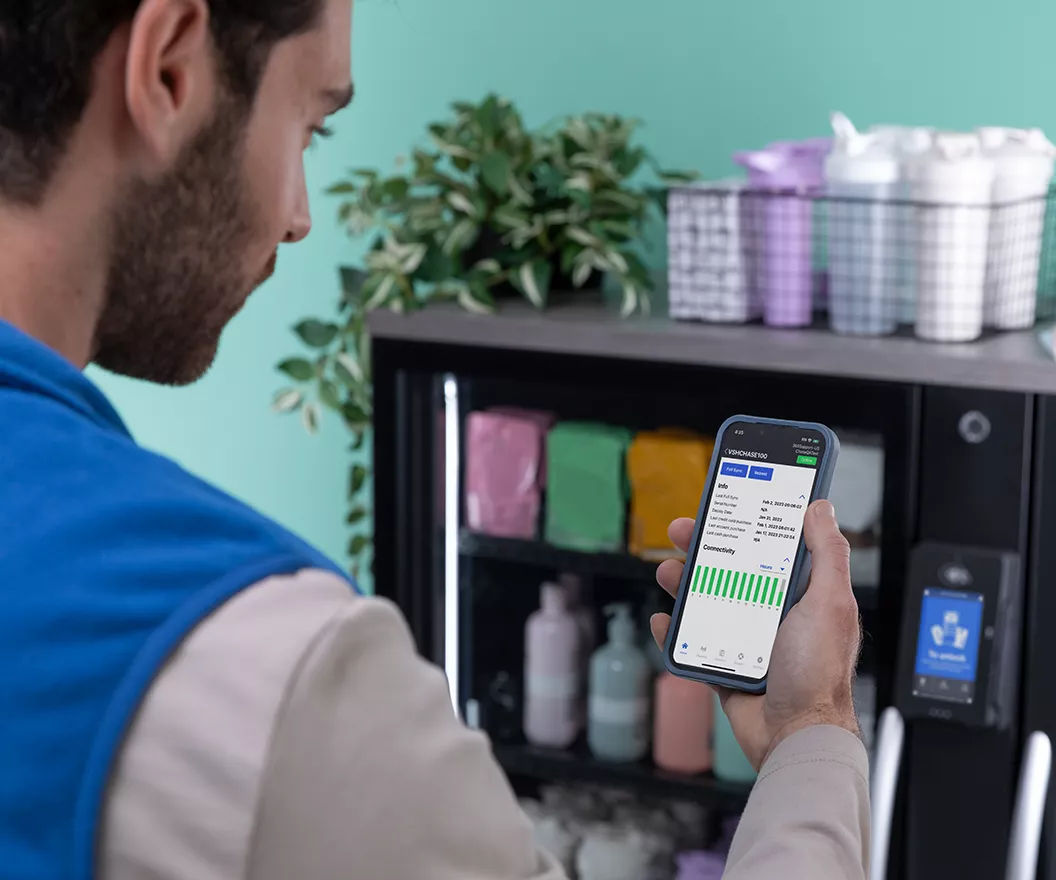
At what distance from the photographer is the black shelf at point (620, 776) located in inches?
69.6

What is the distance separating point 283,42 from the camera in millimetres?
706

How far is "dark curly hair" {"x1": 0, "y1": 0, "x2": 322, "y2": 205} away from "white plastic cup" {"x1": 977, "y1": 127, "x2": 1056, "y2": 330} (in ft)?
3.60

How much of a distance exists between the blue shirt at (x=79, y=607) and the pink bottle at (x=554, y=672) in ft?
4.57

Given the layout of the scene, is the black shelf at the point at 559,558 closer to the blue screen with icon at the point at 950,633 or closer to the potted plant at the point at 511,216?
the blue screen with icon at the point at 950,633

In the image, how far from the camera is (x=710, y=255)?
1.68 metres

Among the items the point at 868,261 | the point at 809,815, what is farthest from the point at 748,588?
the point at 868,261

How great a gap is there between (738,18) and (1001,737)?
1079 millimetres

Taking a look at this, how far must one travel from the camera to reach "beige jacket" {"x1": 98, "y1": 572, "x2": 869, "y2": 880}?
50 cm

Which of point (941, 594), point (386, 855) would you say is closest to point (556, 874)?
point (386, 855)

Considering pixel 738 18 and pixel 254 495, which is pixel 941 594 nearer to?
pixel 738 18

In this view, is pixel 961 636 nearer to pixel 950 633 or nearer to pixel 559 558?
pixel 950 633

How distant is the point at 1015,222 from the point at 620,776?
33.5 inches

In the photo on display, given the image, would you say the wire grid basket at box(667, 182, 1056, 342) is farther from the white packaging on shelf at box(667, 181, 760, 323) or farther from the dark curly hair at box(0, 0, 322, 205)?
the dark curly hair at box(0, 0, 322, 205)

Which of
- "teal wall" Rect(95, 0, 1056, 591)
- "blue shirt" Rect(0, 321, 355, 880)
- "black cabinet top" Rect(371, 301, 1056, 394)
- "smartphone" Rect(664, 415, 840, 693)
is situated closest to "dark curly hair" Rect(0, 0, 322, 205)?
"blue shirt" Rect(0, 321, 355, 880)
